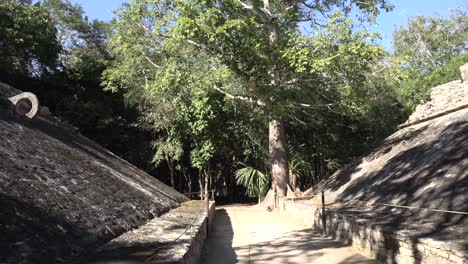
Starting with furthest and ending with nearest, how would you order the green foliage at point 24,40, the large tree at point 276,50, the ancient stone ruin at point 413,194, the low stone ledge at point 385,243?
the green foliage at point 24,40, the large tree at point 276,50, the ancient stone ruin at point 413,194, the low stone ledge at point 385,243

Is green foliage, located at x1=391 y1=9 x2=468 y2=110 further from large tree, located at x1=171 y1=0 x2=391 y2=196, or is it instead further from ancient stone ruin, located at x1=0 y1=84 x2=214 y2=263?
ancient stone ruin, located at x1=0 y1=84 x2=214 y2=263

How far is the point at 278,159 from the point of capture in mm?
17750

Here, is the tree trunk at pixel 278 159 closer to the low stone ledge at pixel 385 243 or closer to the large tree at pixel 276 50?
the large tree at pixel 276 50

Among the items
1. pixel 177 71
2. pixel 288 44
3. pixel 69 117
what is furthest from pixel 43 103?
pixel 288 44

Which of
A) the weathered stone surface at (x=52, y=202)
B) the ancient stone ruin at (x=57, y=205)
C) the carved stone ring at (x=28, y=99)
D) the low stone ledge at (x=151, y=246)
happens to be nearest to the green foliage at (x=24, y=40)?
the carved stone ring at (x=28, y=99)

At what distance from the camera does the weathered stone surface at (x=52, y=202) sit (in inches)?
141

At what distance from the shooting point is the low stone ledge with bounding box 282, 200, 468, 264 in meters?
5.49

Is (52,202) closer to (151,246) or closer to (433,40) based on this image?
(151,246)

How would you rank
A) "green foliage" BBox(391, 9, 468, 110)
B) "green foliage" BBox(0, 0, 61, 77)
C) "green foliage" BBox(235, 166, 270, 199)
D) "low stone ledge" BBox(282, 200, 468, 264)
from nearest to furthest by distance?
"low stone ledge" BBox(282, 200, 468, 264) → "green foliage" BBox(0, 0, 61, 77) → "green foliage" BBox(235, 166, 270, 199) → "green foliage" BBox(391, 9, 468, 110)

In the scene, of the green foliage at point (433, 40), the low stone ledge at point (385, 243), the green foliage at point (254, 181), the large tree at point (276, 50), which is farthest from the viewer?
the green foliage at point (433, 40)

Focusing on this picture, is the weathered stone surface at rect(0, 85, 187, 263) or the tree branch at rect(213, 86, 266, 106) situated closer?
the weathered stone surface at rect(0, 85, 187, 263)

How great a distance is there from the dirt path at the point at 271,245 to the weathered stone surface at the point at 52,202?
1947 millimetres

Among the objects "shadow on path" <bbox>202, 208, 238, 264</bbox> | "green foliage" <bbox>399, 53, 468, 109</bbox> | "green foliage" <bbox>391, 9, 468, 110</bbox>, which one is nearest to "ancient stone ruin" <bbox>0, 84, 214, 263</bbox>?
"shadow on path" <bbox>202, 208, 238, 264</bbox>

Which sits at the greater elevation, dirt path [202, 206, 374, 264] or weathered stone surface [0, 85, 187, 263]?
weathered stone surface [0, 85, 187, 263]
